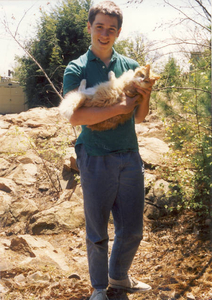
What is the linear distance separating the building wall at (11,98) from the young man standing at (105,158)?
8.05m

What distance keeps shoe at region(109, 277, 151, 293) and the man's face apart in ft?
4.79

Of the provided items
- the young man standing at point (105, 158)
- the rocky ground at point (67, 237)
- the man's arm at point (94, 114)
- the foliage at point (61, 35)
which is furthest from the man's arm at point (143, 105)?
the foliage at point (61, 35)

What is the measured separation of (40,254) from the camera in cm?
260

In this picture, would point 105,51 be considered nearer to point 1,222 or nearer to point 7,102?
point 1,222

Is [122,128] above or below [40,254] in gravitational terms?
above

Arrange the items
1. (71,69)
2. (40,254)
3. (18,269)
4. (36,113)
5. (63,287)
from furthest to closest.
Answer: (36,113)
(40,254)
(18,269)
(63,287)
(71,69)

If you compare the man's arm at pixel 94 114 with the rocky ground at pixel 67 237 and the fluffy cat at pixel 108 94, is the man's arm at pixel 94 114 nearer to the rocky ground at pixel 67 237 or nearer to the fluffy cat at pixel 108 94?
the fluffy cat at pixel 108 94

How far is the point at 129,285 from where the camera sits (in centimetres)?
195

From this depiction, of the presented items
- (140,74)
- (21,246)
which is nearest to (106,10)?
(140,74)

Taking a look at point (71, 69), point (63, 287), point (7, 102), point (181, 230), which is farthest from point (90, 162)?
point (7, 102)

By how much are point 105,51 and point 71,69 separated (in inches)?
9.2

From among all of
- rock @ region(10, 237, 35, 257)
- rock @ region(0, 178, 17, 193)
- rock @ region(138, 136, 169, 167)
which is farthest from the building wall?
rock @ region(10, 237, 35, 257)

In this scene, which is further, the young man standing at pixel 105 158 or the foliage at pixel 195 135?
the foliage at pixel 195 135

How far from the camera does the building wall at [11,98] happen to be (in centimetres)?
953
